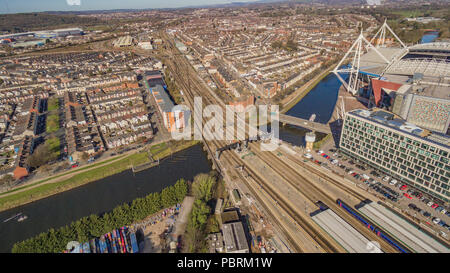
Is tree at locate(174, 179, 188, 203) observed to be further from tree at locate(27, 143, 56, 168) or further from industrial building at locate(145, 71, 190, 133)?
tree at locate(27, 143, 56, 168)

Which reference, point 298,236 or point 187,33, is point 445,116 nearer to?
point 298,236

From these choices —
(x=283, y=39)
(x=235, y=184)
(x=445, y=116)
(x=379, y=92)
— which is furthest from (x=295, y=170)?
(x=283, y=39)

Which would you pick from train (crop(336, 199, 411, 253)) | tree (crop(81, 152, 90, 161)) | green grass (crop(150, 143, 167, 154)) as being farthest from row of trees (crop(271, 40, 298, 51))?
tree (crop(81, 152, 90, 161))

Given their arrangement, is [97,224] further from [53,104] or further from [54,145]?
[53,104]

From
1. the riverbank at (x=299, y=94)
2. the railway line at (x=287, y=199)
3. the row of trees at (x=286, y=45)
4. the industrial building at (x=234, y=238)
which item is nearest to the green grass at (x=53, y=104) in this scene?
the railway line at (x=287, y=199)
